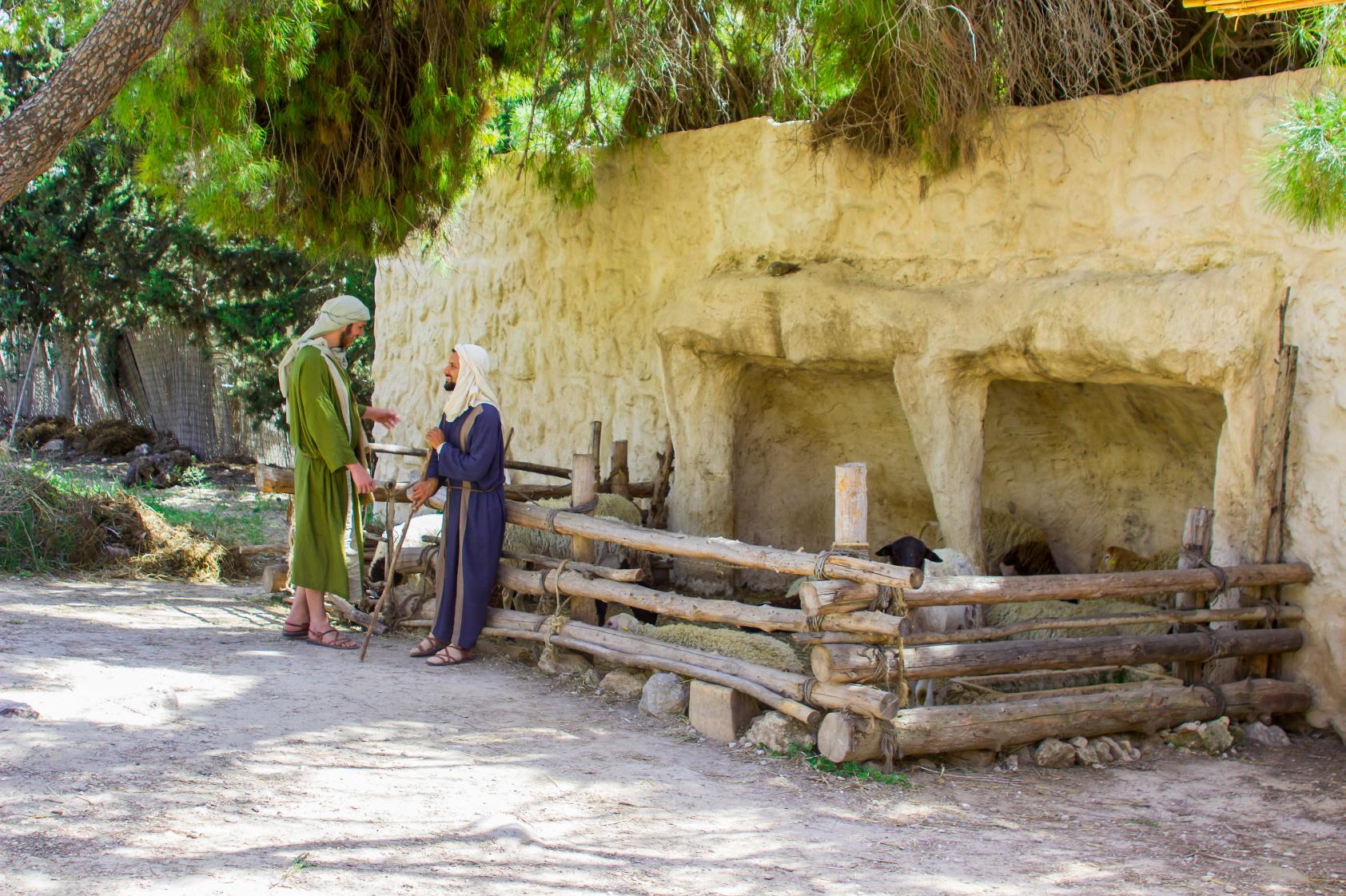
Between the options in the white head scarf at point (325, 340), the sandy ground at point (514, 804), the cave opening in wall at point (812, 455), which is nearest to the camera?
the sandy ground at point (514, 804)

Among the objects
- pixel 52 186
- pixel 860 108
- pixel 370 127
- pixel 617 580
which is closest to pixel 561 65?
pixel 370 127

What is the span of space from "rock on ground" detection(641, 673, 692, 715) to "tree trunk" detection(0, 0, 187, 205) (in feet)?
11.3

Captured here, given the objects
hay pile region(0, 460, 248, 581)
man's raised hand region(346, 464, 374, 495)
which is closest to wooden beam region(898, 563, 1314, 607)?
man's raised hand region(346, 464, 374, 495)

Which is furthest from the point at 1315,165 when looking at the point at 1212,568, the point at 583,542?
the point at 583,542

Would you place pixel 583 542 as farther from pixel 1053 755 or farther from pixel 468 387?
pixel 1053 755

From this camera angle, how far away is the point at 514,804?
4.16m

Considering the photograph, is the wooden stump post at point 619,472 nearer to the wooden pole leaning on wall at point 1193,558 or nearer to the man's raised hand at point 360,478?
the man's raised hand at point 360,478

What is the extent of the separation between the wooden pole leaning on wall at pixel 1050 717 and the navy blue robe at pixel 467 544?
2026mm

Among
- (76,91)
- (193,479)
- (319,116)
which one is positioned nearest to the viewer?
(76,91)

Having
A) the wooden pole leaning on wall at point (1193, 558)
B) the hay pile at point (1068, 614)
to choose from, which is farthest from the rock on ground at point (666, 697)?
the wooden pole leaning on wall at point (1193, 558)

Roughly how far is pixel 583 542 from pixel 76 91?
3021 millimetres

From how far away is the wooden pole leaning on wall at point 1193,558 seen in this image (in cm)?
573

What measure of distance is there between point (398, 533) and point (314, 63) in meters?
2.89

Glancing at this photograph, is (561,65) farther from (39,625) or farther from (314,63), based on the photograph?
(39,625)
